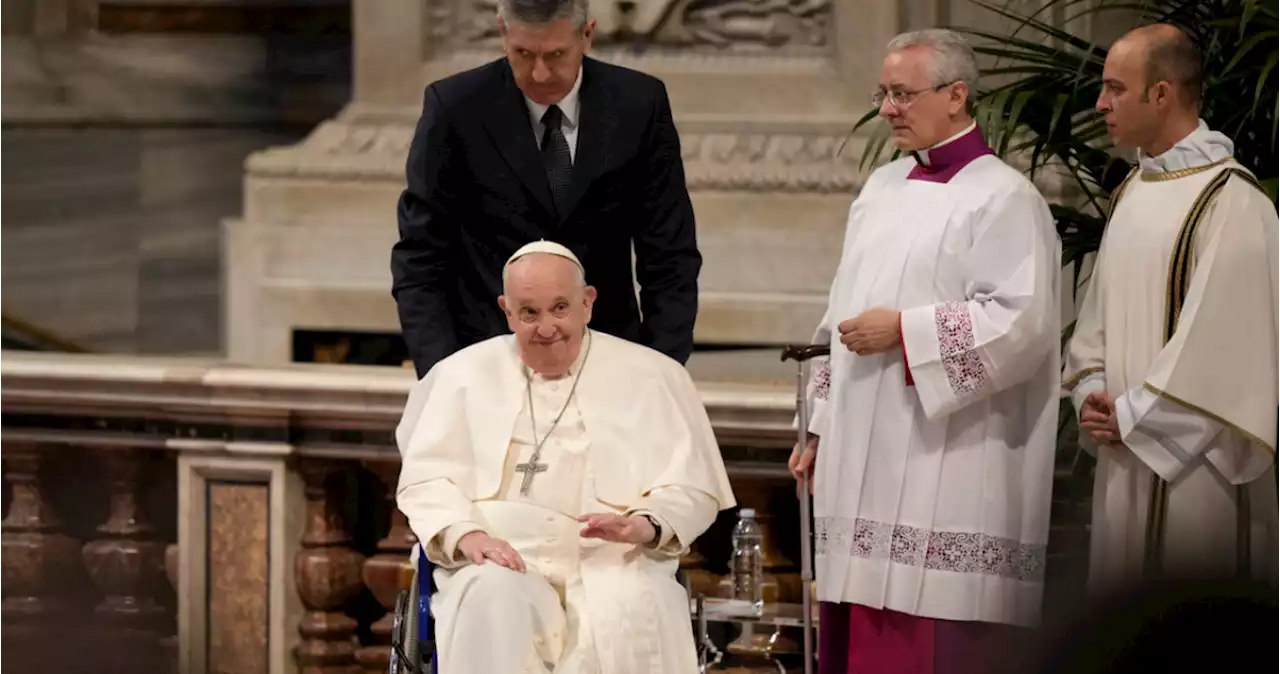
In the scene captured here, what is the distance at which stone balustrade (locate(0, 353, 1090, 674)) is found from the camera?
459 cm

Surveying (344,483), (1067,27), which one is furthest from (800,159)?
(344,483)

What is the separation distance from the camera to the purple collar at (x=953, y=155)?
3588 mm

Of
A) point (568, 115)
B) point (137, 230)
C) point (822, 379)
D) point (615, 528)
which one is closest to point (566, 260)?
point (568, 115)

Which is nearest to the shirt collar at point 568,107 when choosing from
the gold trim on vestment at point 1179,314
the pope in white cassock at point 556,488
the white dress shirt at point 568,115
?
the white dress shirt at point 568,115

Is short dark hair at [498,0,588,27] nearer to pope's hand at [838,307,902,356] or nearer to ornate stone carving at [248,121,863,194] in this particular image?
pope's hand at [838,307,902,356]

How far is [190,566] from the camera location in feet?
15.4

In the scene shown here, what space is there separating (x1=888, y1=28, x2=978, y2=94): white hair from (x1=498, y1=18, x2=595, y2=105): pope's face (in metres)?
0.62

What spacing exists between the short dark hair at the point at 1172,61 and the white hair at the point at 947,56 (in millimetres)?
333

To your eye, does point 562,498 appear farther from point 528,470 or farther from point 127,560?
point 127,560

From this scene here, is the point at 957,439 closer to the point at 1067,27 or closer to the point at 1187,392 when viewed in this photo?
the point at 1187,392

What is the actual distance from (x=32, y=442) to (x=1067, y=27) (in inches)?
120

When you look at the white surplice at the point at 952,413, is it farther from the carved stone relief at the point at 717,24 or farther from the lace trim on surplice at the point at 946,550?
the carved stone relief at the point at 717,24

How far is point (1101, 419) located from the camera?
353 centimetres

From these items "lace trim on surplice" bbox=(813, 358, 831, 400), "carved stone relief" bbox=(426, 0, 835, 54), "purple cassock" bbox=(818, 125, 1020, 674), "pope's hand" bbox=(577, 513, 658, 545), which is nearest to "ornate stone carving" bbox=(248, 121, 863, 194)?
"carved stone relief" bbox=(426, 0, 835, 54)
